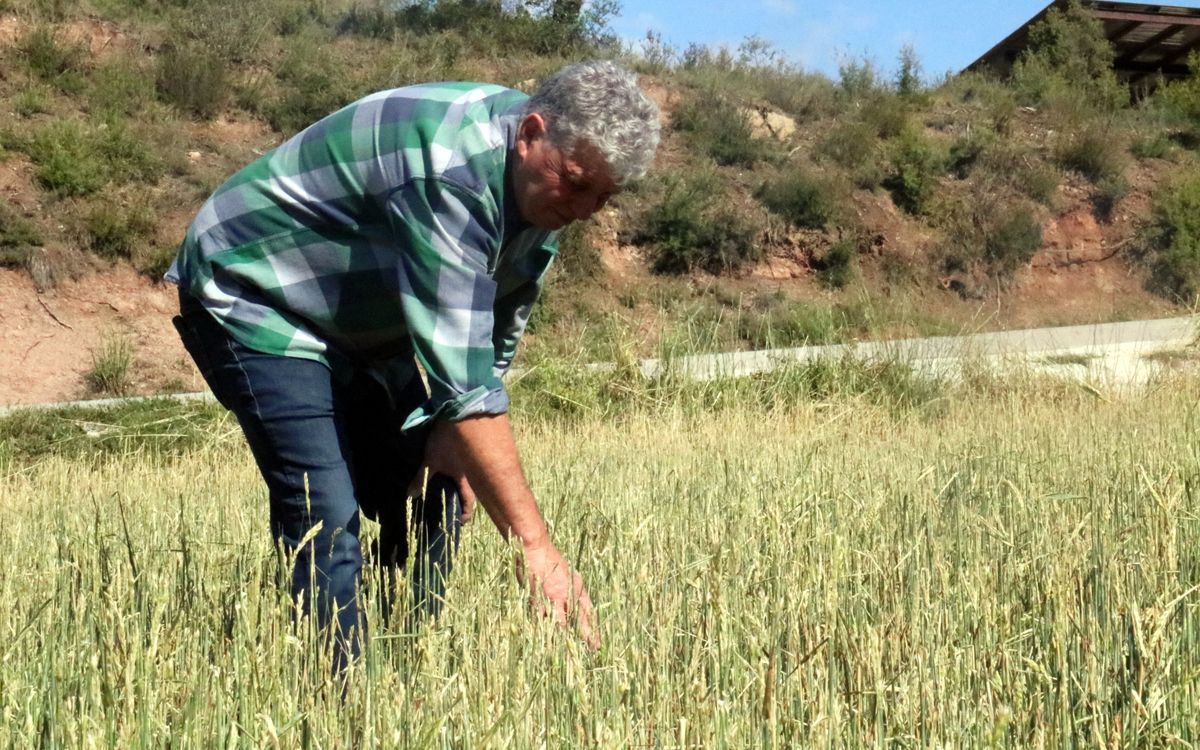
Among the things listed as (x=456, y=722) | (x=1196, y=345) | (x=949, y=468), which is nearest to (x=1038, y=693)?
(x=456, y=722)

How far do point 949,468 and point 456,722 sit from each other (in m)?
4.19

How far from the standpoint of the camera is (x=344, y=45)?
75.0ft

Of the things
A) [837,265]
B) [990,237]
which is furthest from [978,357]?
[990,237]

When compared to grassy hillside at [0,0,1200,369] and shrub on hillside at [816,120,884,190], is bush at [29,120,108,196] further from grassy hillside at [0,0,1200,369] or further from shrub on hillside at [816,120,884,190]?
shrub on hillside at [816,120,884,190]

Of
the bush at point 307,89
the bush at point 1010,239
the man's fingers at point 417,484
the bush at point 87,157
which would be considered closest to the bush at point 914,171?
the bush at point 1010,239

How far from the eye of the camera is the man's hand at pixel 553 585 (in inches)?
119

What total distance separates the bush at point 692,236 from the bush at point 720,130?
88.3 inches

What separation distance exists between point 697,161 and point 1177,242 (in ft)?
26.5

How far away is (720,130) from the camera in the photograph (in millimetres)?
22719

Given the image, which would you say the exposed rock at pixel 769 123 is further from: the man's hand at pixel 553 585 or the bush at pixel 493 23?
the man's hand at pixel 553 585

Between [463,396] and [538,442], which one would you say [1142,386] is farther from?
[463,396]

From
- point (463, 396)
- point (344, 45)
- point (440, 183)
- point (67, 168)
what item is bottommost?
point (463, 396)

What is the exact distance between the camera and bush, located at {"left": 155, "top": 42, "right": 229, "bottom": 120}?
1939 centimetres

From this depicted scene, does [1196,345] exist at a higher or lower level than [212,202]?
lower
